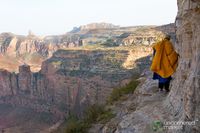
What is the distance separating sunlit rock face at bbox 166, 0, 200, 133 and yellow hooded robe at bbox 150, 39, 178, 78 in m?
0.43

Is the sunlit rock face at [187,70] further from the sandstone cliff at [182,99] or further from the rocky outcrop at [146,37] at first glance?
the rocky outcrop at [146,37]

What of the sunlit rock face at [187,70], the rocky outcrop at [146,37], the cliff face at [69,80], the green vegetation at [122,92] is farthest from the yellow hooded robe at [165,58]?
the rocky outcrop at [146,37]

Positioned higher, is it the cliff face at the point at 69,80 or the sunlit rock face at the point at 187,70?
the sunlit rock face at the point at 187,70

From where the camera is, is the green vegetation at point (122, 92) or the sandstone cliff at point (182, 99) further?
the green vegetation at point (122, 92)

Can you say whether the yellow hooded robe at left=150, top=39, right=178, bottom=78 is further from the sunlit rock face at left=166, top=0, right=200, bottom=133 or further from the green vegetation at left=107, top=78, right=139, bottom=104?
the green vegetation at left=107, top=78, right=139, bottom=104

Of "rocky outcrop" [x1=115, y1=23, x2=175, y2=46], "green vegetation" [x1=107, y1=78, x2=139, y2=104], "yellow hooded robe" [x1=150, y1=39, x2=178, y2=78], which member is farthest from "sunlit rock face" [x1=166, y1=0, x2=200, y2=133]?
"rocky outcrop" [x1=115, y1=23, x2=175, y2=46]

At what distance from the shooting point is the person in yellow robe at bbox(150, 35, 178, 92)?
8.90 m

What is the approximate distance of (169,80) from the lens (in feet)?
30.7

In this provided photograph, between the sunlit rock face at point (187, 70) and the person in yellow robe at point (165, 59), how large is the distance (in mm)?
432

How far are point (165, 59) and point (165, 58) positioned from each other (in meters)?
0.02

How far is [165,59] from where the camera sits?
8.95m

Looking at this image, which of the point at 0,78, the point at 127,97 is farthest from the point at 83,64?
the point at 127,97

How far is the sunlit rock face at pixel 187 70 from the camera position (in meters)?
6.62

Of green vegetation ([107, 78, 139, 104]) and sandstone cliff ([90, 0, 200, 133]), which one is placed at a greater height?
sandstone cliff ([90, 0, 200, 133])
